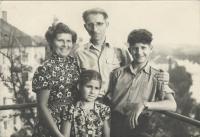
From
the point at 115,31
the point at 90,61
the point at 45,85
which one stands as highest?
the point at 115,31

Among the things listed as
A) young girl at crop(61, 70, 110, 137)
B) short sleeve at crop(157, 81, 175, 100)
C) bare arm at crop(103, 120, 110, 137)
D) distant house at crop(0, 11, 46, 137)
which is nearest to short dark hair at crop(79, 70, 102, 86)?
young girl at crop(61, 70, 110, 137)

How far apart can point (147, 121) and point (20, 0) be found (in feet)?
3.45

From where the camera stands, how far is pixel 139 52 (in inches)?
71.7

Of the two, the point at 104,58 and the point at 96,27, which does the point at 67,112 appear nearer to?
the point at 104,58

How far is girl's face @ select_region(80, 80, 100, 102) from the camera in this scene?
1.70 m

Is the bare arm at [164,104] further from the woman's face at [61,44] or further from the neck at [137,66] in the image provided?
the woman's face at [61,44]

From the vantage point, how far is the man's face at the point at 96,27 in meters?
1.87

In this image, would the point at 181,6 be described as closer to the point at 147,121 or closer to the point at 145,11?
the point at 145,11

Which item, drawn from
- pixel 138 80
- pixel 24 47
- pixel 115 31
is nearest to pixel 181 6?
pixel 115 31

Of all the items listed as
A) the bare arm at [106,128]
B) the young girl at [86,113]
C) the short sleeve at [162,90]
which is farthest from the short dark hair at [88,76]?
the short sleeve at [162,90]

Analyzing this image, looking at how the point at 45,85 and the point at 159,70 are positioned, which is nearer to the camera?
the point at 45,85

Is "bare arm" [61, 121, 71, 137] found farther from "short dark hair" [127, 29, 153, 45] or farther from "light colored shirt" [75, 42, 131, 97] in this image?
"short dark hair" [127, 29, 153, 45]

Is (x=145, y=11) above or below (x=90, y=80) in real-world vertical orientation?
above

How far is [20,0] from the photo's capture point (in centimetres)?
217
